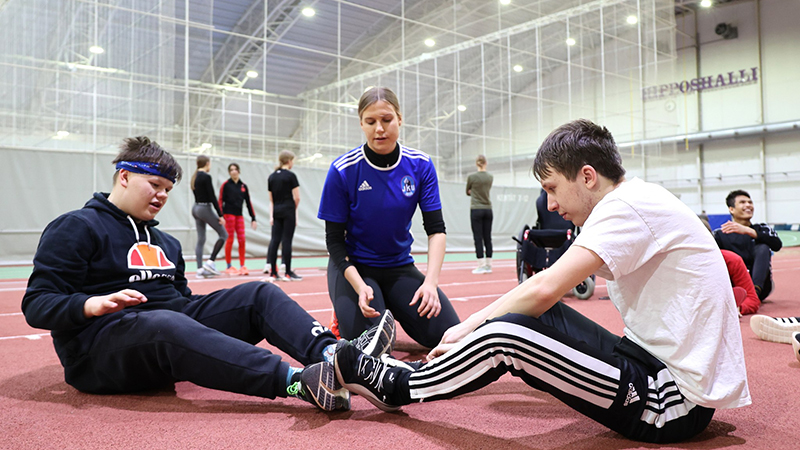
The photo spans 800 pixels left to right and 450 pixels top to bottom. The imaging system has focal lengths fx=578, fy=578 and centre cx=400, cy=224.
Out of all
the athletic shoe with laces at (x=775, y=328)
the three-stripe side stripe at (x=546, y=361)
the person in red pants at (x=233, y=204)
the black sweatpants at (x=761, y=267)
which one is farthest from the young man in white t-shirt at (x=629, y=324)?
the person in red pants at (x=233, y=204)

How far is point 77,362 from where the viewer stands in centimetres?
187

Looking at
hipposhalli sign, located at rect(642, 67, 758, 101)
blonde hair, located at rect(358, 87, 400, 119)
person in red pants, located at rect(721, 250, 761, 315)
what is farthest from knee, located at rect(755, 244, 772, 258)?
hipposhalli sign, located at rect(642, 67, 758, 101)

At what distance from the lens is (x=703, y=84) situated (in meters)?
19.5

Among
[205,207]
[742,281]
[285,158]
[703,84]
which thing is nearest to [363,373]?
[742,281]

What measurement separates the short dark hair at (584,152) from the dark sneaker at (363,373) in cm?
72

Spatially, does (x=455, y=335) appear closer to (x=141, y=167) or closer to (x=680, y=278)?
(x=680, y=278)

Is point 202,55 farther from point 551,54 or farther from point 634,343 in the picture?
point 634,343

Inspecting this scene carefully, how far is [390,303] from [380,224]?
0.37 meters

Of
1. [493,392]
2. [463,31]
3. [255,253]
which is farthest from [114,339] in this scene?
[463,31]

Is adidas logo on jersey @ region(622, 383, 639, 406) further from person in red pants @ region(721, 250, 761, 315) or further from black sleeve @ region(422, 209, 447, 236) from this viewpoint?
person in red pants @ region(721, 250, 761, 315)

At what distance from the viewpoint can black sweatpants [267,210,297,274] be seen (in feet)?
21.3

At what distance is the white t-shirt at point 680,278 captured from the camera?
51.3 inches

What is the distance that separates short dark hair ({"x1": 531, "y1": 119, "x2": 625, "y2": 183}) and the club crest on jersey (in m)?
1.21

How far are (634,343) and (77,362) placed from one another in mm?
1698
